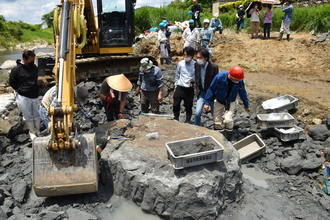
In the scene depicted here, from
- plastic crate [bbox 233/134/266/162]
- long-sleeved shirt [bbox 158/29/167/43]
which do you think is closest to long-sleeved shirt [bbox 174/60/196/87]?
plastic crate [bbox 233/134/266/162]

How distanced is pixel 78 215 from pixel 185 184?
146 cm

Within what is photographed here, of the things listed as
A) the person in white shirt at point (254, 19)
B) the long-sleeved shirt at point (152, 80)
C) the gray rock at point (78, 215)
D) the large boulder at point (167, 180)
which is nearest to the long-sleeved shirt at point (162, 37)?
the person in white shirt at point (254, 19)

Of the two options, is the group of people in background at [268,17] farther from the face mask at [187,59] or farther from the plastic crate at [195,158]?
the plastic crate at [195,158]

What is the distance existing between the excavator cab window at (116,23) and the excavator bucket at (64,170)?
16.4ft

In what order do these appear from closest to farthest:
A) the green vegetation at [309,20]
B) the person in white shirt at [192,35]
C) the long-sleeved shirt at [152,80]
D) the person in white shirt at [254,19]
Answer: the long-sleeved shirt at [152,80], the person in white shirt at [192,35], the person in white shirt at [254,19], the green vegetation at [309,20]

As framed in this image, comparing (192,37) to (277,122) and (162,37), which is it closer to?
(162,37)

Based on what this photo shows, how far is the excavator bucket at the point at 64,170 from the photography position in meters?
3.83

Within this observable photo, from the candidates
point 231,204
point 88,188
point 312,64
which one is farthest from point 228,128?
point 312,64

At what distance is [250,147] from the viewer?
588 centimetres

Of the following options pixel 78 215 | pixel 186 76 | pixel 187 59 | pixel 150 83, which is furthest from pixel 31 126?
pixel 187 59

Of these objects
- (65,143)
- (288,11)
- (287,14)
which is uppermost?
(288,11)

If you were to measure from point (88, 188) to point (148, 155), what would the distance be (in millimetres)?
947

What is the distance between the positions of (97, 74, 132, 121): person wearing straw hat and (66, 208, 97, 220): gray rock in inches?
89.4

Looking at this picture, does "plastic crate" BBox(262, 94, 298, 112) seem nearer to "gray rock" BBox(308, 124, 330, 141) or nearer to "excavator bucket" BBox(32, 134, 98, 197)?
"gray rock" BBox(308, 124, 330, 141)
